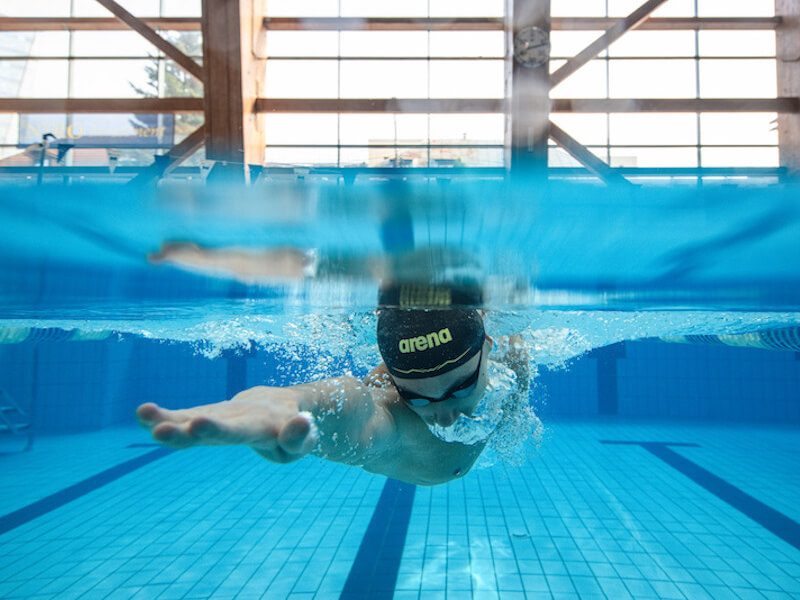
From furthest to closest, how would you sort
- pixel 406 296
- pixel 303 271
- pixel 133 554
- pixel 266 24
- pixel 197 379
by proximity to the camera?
pixel 197 379, pixel 266 24, pixel 133 554, pixel 406 296, pixel 303 271

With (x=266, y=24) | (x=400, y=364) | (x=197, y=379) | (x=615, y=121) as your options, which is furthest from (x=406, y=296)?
(x=197, y=379)

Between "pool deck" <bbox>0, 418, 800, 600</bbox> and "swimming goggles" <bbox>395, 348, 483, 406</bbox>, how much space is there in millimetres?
2788

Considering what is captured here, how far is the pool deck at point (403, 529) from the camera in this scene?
5.15 m

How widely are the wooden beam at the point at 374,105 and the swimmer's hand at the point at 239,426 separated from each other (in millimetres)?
6036

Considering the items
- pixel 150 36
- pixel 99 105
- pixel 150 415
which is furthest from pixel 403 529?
pixel 99 105

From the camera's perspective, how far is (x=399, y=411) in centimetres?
326

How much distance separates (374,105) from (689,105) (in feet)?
15.8

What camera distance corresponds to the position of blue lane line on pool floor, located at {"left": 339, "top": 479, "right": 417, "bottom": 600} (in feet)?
16.8

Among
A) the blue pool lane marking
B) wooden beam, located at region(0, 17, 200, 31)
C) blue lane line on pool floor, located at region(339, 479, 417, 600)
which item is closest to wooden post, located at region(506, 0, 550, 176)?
blue lane line on pool floor, located at region(339, 479, 417, 600)

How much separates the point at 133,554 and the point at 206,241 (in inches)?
172

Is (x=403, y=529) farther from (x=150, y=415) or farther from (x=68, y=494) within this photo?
(x=150, y=415)

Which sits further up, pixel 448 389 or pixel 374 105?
pixel 374 105

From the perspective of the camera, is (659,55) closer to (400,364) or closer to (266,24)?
(266,24)

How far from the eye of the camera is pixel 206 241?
3.65 meters
